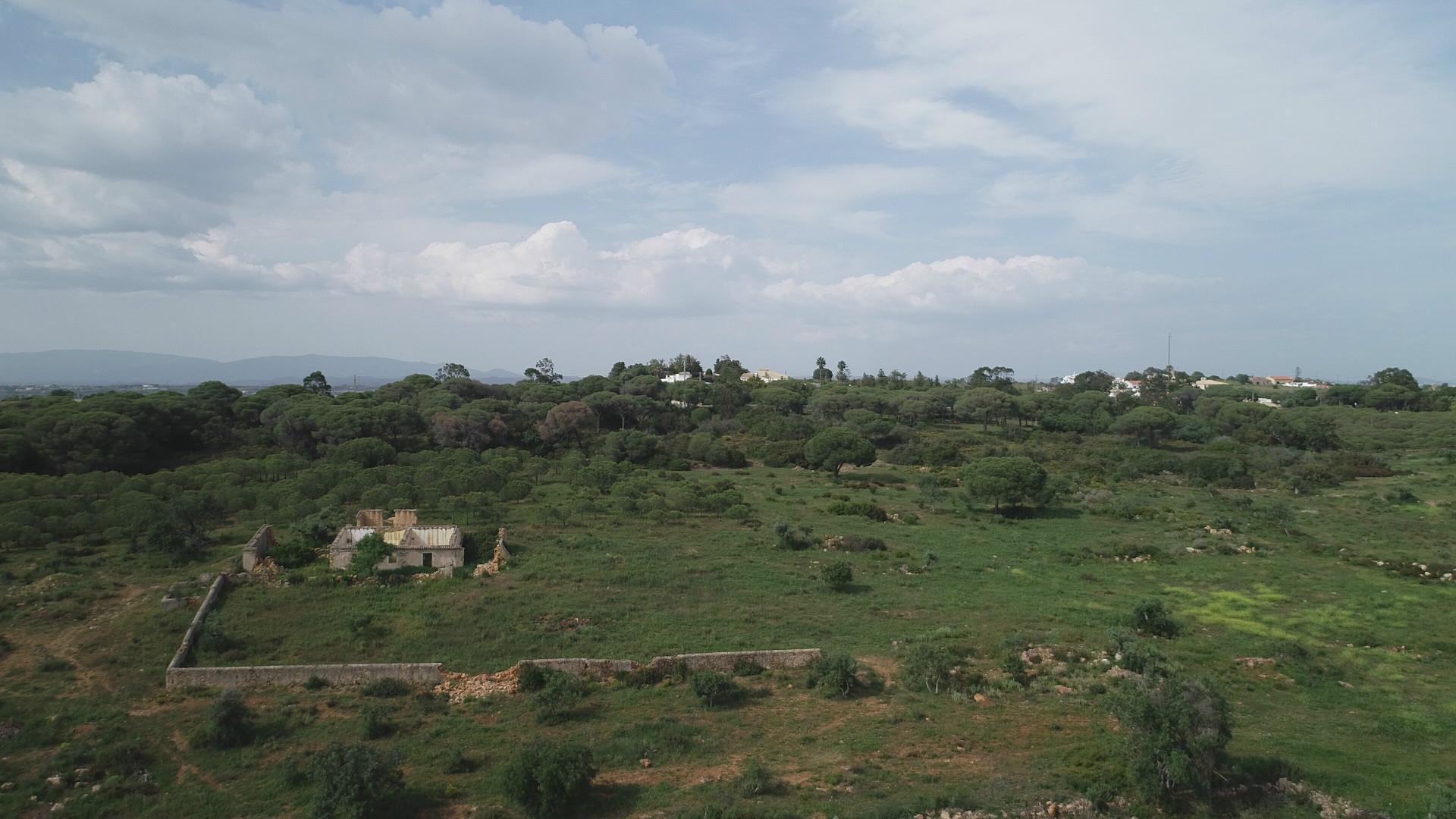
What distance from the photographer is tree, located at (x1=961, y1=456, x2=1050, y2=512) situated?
40.2 meters

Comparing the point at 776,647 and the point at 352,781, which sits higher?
the point at 352,781

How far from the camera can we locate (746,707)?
1719 centimetres

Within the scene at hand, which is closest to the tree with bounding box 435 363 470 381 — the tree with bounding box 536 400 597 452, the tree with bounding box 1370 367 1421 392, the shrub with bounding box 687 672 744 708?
the tree with bounding box 536 400 597 452

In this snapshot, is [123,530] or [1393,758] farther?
[123,530]

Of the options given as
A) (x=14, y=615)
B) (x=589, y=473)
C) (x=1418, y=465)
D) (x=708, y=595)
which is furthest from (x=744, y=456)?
(x=1418, y=465)

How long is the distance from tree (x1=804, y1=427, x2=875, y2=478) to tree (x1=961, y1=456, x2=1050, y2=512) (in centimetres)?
995

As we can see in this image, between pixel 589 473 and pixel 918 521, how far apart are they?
742 inches

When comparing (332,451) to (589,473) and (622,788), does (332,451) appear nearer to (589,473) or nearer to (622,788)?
(589,473)

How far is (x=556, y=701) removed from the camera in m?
16.6

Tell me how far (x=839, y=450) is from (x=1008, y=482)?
13.5 meters

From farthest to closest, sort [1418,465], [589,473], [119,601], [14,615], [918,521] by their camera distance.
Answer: [1418,465] → [589,473] → [918,521] → [119,601] → [14,615]

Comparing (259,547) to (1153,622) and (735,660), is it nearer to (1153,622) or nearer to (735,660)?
(735,660)

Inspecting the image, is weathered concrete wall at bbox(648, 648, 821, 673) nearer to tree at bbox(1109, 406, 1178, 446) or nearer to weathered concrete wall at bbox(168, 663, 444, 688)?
weathered concrete wall at bbox(168, 663, 444, 688)

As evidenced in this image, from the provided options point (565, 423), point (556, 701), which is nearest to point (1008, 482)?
point (556, 701)
